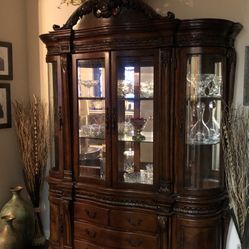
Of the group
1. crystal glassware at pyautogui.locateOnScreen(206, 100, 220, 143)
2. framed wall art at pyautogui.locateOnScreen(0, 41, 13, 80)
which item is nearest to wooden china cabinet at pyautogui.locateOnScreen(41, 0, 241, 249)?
crystal glassware at pyautogui.locateOnScreen(206, 100, 220, 143)

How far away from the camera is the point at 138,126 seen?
8.64ft

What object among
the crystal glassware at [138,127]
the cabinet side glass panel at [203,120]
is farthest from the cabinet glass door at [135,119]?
the cabinet side glass panel at [203,120]

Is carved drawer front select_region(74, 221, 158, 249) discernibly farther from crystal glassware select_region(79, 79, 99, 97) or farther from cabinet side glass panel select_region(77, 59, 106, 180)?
crystal glassware select_region(79, 79, 99, 97)

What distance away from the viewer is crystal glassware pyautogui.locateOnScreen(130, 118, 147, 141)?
8.57 feet

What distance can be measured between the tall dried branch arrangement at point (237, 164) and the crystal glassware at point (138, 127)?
0.61 m

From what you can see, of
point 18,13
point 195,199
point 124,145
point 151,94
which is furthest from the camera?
point 18,13

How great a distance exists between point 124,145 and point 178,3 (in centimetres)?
122

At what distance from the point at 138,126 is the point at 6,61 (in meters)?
1.48

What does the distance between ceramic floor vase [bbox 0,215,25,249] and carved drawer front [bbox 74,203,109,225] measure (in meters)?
0.58

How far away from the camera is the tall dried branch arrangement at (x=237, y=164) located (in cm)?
232

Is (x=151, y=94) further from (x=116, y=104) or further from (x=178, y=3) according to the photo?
(x=178, y=3)

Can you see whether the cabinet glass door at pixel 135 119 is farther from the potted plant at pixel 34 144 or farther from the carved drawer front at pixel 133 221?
the potted plant at pixel 34 144

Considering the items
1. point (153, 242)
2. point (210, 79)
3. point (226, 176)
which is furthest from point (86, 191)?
point (210, 79)

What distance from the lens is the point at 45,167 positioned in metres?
3.33
